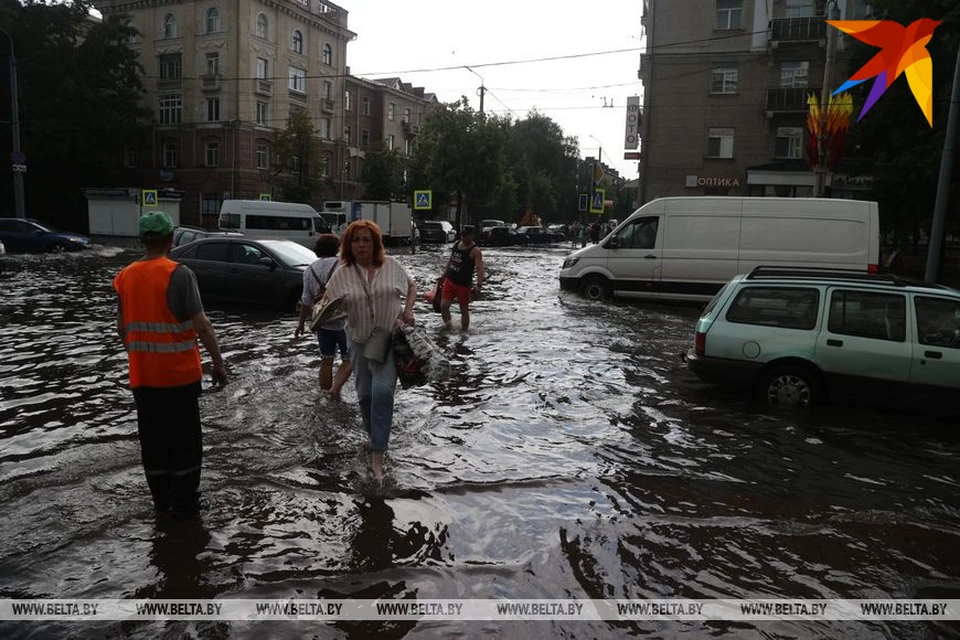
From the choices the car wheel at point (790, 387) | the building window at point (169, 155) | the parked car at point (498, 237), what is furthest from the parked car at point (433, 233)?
the car wheel at point (790, 387)

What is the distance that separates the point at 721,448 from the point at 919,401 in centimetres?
230

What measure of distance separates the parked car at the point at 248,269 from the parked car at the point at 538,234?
38.6 meters

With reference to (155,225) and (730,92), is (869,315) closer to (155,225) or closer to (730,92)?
(155,225)

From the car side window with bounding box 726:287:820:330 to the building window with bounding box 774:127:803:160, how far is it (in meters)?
29.7

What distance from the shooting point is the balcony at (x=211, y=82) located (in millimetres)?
46594

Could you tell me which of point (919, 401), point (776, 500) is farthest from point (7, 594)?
point (919, 401)

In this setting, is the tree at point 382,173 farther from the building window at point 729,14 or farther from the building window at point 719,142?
the building window at point 729,14

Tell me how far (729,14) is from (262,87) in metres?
29.9

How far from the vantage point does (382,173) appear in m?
53.3

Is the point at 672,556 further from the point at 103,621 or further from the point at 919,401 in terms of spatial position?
the point at 919,401

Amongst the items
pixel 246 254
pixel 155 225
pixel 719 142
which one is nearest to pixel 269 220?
pixel 246 254

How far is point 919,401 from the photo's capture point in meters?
6.92

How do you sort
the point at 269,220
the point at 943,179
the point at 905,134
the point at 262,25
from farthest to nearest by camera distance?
1. the point at 262,25
2. the point at 269,220
3. the point at 905,134
4. the point at 943,179

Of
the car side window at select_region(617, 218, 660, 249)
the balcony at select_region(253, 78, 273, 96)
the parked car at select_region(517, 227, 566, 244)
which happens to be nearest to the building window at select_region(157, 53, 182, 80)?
the balcony at select_region(253, 78, 273, 96)
